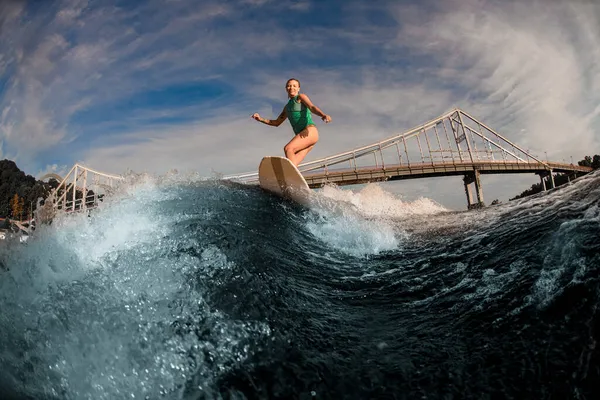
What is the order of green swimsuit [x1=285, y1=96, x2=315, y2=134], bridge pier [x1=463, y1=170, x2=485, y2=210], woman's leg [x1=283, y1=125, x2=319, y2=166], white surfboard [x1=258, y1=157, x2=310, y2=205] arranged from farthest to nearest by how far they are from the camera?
bridge pier [x1=463, y1=170, x2=485, y2=210] → green swimsuit [x1=285, y1=96, x2=315, y2=134] → woman's leg [x1=283, y1=125, x2=319, y2=166] → white surfboard [x1=258, y1=157, x2=310, y2=205]

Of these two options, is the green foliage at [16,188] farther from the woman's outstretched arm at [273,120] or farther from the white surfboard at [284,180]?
the white surfboard at [284,180]

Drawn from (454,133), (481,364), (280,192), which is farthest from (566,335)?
(454,133)

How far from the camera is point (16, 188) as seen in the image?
90.4m

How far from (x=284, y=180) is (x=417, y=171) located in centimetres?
3821

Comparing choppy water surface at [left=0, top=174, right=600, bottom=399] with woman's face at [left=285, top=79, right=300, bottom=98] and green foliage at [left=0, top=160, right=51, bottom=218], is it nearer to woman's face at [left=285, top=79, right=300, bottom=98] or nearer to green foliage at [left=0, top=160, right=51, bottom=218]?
woman's face at [left=285, top=79, right=300, bottom=98]

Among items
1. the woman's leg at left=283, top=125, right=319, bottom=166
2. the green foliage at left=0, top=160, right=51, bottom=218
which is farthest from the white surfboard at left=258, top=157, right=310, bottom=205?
the green foliage at left=0, top=160, right=51, bottom=218

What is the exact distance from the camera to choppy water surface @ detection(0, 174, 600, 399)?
183 cm

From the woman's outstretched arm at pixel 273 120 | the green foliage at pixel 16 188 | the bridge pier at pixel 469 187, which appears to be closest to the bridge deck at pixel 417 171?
the bridge pier at pixel 469 187

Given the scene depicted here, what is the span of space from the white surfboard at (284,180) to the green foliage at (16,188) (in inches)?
3404

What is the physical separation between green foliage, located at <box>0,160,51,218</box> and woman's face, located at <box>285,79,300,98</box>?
85966 millimetres

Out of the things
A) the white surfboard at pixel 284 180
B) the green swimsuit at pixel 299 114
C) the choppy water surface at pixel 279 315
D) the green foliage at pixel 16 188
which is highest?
the green foliage at pixel 16 188

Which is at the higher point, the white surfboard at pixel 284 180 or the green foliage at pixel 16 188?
the green foliage at pixel 16 188

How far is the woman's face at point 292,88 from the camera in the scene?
6.67m

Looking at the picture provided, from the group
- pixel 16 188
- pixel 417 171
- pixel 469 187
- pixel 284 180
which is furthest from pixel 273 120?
pixel 16 188
